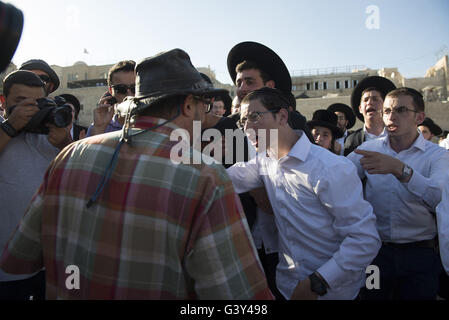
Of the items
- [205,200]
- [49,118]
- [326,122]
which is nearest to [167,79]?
[205,200]

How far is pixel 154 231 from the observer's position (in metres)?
1.30

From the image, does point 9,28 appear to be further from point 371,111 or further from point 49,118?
point 371,111

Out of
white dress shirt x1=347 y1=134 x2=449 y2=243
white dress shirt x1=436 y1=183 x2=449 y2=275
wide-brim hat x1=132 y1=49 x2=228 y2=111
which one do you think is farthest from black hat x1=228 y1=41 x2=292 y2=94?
wide-brim hat x1=132 y1=49 x2=228 y2=111

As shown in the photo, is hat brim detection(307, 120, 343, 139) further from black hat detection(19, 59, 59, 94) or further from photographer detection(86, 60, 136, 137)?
black hat detection(19, 59, 59, 94)

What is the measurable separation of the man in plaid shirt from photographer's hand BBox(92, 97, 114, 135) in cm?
176

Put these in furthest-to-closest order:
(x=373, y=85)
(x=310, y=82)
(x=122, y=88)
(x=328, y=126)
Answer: (x=310, y=82) < (x=328, y=126) < (x=373, y=85) < (x=122, y=88)

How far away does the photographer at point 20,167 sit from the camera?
7.69ft

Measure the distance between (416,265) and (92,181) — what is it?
283 centimetres

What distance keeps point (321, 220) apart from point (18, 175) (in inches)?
95.7

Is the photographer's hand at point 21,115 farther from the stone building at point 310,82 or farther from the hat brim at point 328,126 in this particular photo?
the stone building at point 310,82

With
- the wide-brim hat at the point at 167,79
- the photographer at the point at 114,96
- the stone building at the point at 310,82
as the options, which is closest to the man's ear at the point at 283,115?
the wide-brim hat at the point at 167,79

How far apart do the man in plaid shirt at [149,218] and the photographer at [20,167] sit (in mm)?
1077

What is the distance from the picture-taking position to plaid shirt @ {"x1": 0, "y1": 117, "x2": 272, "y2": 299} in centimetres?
130
